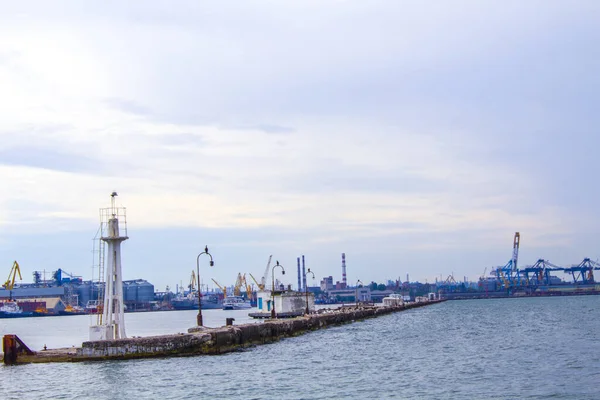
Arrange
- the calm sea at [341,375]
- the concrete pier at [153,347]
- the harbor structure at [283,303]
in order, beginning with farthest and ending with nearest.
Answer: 1. the harbor structure at [283,303]
2. the concrete pier at [153,347]
3. the calm sea at [341,375]

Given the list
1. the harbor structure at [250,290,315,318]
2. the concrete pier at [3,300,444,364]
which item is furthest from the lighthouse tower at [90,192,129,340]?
the harbor structure at [250,290,315,318]

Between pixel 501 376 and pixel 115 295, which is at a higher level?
pixel 115 295

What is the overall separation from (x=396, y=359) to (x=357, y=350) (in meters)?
7.80

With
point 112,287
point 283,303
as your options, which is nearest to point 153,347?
point 112,287

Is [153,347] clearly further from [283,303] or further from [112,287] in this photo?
[283,303]

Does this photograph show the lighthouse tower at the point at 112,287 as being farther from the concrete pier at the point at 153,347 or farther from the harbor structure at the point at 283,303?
the harbor structure at the point at 283,303

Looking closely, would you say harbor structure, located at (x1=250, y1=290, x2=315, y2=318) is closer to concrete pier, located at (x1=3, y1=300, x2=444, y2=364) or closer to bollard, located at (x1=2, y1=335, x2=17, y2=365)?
concrete pier, located at (x1=3, y1=300, x2=444, y2=364)

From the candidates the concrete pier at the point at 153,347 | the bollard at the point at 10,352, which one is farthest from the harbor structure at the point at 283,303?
the bollard at the point at 10,352

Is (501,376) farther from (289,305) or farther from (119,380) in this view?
(289,305)

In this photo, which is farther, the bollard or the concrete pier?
the bollard

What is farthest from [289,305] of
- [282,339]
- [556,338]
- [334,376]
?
[334,376]

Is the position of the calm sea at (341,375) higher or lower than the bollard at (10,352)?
lower

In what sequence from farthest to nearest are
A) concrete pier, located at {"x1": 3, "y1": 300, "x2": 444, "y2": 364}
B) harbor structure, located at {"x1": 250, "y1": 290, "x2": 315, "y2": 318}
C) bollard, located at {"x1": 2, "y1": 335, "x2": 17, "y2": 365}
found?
1. harbor structure, located at {"x1": 250, "y1": 290, "x2": 315, "y2": 318}
2. bollard, located at {"x1": 2, "y1": 335, "x2": 17, "y2": 365}
3. concrete pier, located at {"x1": 3, "y1": 300, "x2": 444, "y2": 364}

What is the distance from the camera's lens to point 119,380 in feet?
112
